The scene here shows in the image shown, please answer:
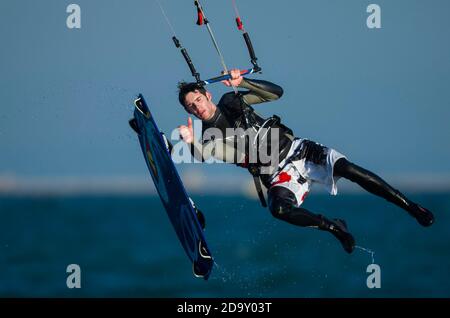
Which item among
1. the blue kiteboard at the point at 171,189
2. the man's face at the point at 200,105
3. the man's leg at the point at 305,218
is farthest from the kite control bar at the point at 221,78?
the man's leg at the point at 305,218

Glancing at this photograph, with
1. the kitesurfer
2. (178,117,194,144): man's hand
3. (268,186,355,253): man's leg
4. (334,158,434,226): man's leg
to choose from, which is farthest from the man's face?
(334,158,434,226): man's leg

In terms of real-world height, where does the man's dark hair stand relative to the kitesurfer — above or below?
above

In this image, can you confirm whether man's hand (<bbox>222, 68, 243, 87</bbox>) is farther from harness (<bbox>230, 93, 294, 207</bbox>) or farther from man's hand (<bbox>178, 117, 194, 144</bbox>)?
man's hand (<bbox>178, 117, 194, 144</bbox>)

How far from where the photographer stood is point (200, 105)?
9242mm

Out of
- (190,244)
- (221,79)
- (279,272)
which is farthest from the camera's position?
(279,272)

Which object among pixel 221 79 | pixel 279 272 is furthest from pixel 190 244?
pixel 279 272

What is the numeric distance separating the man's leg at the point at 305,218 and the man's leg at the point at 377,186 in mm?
370

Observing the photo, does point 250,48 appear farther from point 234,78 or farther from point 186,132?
point 186,132

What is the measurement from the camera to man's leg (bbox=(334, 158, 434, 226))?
9062 mm

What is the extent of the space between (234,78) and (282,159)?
0.85 meters

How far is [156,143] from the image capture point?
951 centimetres

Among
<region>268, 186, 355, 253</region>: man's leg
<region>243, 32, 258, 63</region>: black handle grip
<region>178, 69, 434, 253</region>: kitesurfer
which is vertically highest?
<region>243, 32, 258, 63</region>: black handle grip
